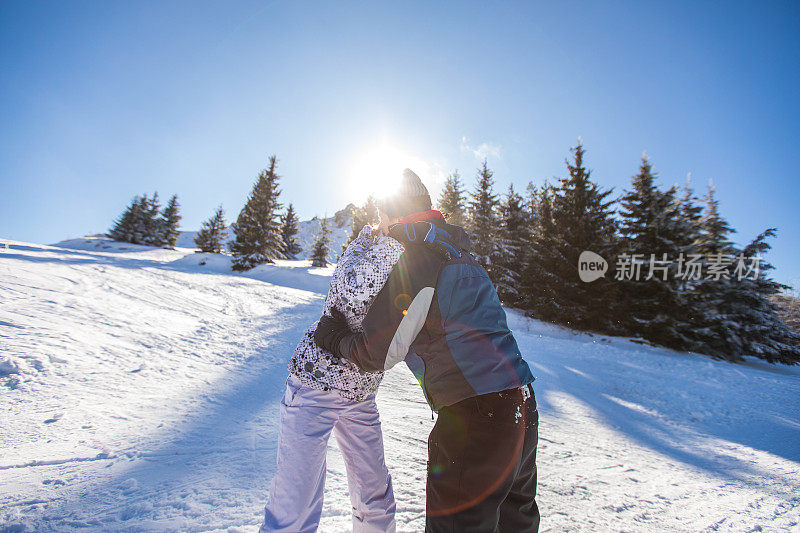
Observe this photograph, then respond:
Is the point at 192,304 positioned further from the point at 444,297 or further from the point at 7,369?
the point at 444,297

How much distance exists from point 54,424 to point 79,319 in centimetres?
307

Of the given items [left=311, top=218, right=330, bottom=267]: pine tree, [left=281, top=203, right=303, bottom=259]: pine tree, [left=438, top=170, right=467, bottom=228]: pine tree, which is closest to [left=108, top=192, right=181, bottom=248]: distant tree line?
[left=281, top=203, right=303, bottom=259]: pine tree

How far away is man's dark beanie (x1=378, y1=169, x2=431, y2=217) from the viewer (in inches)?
72.2

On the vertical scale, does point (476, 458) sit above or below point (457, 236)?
below

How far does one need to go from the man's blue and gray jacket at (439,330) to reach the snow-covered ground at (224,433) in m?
1.44

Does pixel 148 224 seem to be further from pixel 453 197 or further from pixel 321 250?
pixel 453 197

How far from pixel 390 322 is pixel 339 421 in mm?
770

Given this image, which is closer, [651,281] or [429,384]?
[429,384]

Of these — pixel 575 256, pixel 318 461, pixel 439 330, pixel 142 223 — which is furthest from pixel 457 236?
pixel 142 223

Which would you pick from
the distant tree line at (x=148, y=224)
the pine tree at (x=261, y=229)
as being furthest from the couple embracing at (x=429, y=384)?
the distant tree line at (x=148, y=224)

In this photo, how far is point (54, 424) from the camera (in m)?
2.66

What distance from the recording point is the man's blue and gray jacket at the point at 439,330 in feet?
4.51

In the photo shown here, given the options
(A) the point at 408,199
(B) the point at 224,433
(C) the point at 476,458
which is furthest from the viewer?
(B) the point at 224,433

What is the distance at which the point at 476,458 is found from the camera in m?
1.31
